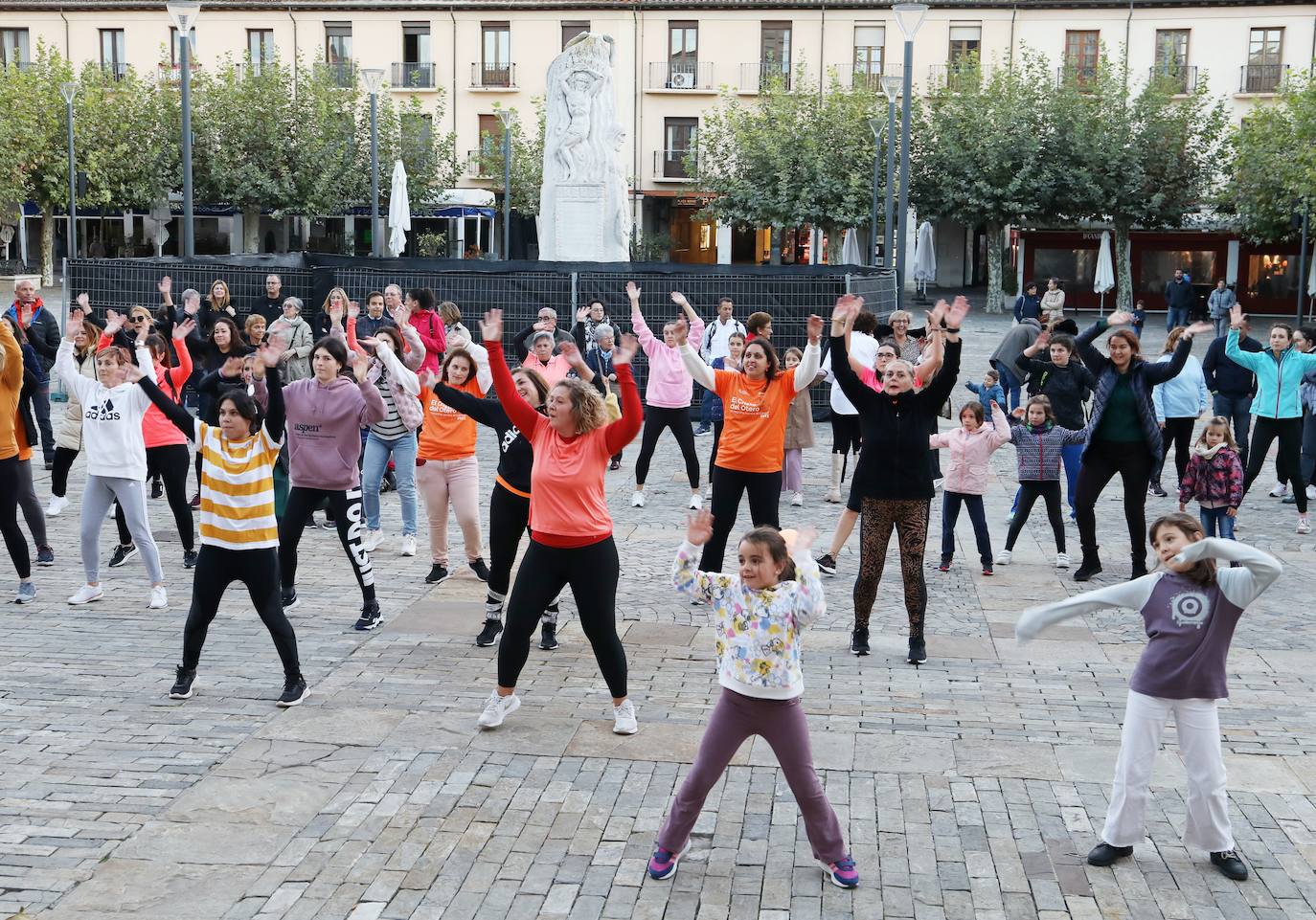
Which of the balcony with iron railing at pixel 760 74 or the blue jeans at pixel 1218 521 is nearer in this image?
the blue jeans at pixel 1218 521

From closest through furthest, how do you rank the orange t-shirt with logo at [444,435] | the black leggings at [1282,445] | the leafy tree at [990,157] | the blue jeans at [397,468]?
the orange t-shirt with logo at [444,435] → the blue jeans at [397,468] → the black leggings at [1282,445] → the leafy tree at [990,157]

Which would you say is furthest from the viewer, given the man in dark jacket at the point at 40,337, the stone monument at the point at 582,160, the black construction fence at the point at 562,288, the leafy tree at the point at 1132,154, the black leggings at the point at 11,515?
the leafy tree at the point at 1132,154

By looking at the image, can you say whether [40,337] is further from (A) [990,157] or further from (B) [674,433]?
(A) [990,157]

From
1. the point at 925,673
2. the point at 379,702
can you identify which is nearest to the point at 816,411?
the point at 925,673

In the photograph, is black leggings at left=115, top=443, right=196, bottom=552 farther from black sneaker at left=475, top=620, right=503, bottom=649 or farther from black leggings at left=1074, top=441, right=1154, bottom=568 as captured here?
black leggings at left=1074, top=441, right=1154, bottom=568

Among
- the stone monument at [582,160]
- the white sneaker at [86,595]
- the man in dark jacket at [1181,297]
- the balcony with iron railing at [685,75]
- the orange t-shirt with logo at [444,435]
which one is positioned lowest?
the white sneaker at [86,595]

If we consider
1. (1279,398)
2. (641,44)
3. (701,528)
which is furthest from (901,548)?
(641,44)

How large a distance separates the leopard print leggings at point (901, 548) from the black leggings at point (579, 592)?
198 cm

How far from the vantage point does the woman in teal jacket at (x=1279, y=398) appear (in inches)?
525

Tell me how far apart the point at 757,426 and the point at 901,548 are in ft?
4.01

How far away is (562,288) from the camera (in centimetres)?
1934

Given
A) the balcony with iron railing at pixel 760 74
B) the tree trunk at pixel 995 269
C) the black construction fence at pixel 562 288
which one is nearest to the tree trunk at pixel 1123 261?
the tree trunk at pixel 995 269

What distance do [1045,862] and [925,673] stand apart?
2602 millimetres

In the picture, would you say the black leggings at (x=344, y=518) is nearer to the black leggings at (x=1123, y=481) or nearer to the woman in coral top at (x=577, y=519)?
the woman in coral top at (x=577, y=519)
